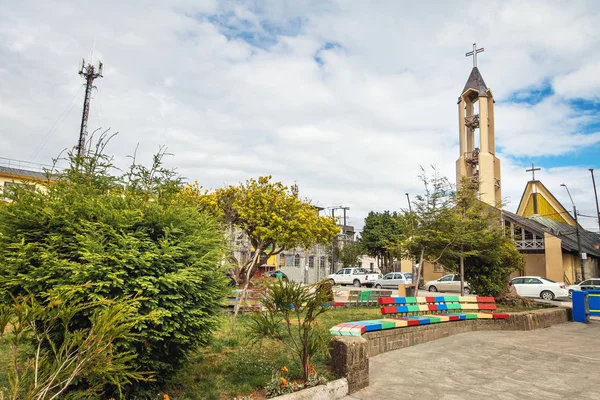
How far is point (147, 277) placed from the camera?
179 inches

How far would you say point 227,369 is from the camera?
623 cm

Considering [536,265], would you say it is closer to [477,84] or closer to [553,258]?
[553,258]

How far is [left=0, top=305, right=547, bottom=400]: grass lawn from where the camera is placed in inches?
207

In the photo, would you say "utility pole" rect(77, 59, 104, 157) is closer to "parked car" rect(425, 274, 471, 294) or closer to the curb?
"parked car" rect(425, 274, 471, 294)

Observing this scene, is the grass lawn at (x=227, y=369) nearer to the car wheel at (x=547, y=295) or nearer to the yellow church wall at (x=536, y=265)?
the car wheel at (x=547, y=295)

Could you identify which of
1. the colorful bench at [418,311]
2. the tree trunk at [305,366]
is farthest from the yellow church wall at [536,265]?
the tree trunk at [305,366]

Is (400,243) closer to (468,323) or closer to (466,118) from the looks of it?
(468,323)

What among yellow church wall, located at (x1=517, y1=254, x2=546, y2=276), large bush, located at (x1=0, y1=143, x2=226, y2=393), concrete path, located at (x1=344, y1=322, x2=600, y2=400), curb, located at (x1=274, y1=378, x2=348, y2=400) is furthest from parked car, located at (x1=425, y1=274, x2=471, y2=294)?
large bush, located at (x1=0, y1=143, x2=226, y2=393)

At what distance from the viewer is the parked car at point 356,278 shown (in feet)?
131

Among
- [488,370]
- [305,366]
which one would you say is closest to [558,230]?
[488,370]

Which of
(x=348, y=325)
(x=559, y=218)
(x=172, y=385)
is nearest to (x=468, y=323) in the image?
(x=348, y=325)

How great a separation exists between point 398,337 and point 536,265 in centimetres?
3205

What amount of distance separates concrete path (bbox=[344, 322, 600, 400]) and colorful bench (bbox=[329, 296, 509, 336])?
50 cm

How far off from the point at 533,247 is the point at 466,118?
527 inches
